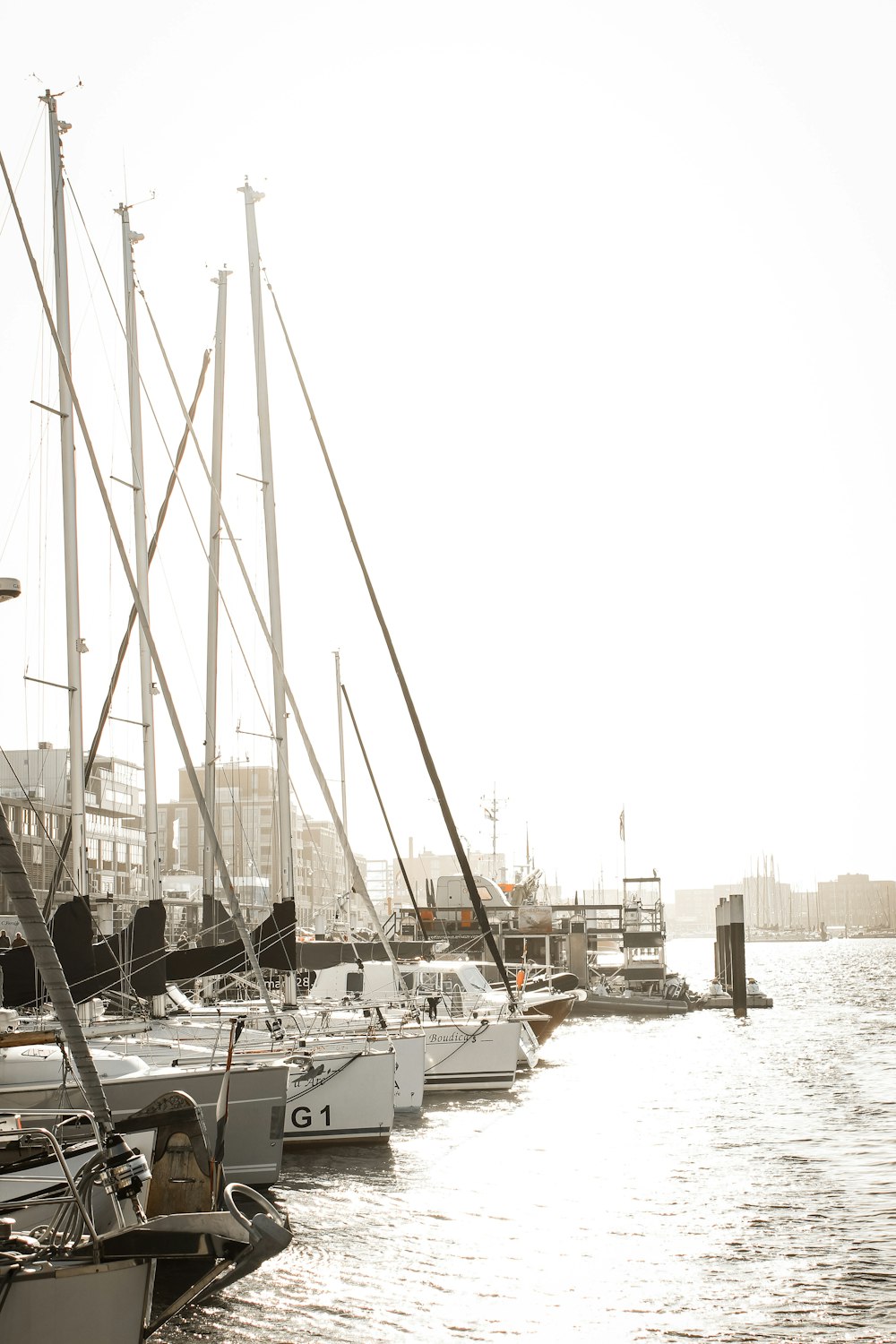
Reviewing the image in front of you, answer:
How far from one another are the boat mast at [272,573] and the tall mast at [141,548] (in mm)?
2401

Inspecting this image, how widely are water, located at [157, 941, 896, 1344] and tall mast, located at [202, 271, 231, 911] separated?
7.53 m

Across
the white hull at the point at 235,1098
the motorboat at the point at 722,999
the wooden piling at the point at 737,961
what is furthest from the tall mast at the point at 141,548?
the motorboat at the point at 722,999

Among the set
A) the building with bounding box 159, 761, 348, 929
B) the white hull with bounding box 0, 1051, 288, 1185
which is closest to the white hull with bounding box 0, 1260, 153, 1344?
the white hull with bounding box 0, 1051, 288, 1185

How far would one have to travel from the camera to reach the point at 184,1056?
780 inches

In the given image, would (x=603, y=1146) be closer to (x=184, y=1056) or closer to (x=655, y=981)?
(x=184, y=1056)

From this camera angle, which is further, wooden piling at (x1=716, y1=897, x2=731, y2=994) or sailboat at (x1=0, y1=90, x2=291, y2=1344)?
wooden piling at (x1=716, y1=897, x2=731, y2=994)

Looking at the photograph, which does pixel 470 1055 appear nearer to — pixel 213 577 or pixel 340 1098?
pixel 340 1098

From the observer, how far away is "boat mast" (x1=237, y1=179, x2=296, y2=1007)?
2525 centimetres

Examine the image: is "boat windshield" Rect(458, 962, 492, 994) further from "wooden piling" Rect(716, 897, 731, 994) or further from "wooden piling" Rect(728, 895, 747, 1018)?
"wooden piling" Rect(716, 897, 731, 994)

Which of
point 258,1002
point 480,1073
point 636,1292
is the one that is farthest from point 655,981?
point 636,1292

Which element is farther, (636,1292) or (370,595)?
(370,595)

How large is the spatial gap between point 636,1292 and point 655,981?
53.3m

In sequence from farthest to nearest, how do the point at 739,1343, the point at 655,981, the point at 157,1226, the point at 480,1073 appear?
the point at 655,981 → the point at 480,1073 → the point at 739,1343 → the point at 157,1226

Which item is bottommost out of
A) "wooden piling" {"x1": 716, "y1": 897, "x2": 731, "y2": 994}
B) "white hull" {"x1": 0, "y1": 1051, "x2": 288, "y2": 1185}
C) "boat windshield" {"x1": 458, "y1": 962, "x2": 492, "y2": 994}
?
"wooden piling" {"x1": 716, "y1": 897, "x2": 731, "y2": 994}
